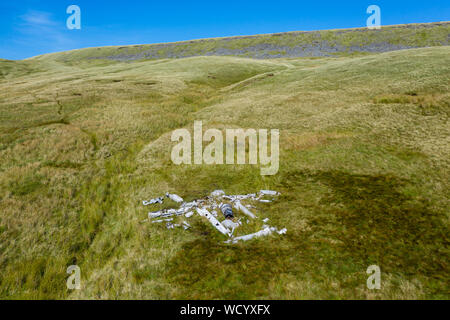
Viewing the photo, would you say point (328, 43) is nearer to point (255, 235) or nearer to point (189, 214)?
point (189, 214)

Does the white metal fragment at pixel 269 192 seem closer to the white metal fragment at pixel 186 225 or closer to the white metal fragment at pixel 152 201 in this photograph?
the white metal fragment at pixel 186 225

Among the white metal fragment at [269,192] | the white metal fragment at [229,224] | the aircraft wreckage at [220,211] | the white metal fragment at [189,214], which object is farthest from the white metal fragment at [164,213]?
the white metal fragment at [269,192]

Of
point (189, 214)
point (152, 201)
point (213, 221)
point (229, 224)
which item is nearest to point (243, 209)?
point (229, 224)

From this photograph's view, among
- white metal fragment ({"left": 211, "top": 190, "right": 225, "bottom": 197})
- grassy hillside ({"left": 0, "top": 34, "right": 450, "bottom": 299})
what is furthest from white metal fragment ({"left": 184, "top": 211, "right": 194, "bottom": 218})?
white metal fragment ({"left": 211, "top": 190, "right": 225, "bottom": 197})

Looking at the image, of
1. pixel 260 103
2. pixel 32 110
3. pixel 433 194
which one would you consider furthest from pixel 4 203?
pixel 260 103

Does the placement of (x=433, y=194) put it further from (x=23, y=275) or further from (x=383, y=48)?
(x=383, y=48)

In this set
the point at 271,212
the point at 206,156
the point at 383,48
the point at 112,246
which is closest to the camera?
the point at 112,246
